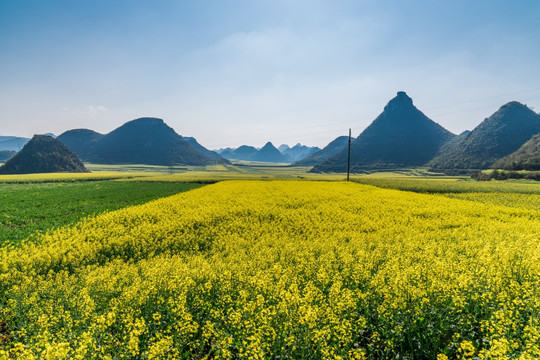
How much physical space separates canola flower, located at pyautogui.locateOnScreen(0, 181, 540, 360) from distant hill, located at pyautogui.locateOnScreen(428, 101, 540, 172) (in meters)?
153

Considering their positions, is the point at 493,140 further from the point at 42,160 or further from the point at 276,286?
the point at 42,160

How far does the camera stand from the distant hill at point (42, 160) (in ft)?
474

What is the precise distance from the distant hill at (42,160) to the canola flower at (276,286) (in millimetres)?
177823

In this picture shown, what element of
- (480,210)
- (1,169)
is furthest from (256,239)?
(1,169)

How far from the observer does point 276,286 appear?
7457 mm

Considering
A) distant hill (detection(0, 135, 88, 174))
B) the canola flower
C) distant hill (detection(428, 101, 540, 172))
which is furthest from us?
distant hill (detection(0, 135, 88, 174))

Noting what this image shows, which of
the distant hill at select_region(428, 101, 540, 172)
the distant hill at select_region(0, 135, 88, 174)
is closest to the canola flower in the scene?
the distant hill at select_region(428, 101, 540, 172)

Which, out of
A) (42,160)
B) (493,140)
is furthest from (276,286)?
(493,140)

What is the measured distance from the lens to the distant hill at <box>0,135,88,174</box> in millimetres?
144500

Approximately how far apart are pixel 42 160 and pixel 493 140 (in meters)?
295

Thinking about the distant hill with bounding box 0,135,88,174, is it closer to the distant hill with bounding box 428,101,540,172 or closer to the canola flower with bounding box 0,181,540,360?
the canola flower with bounding box 0,181,540,360

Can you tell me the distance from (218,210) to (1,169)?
199 m

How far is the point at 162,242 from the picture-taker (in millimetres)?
15922

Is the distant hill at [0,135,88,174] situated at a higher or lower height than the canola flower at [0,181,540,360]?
higher
